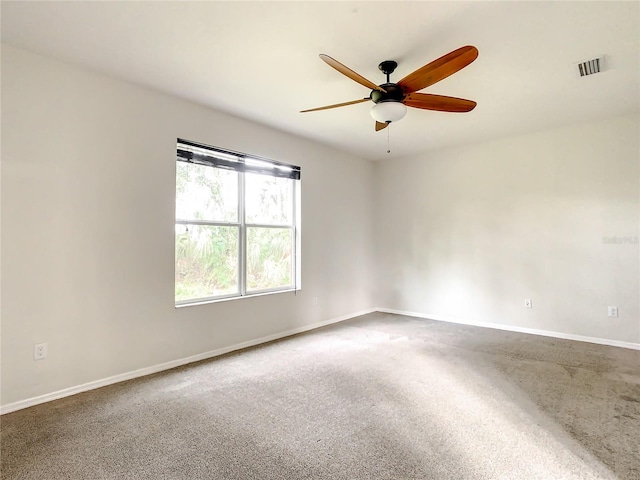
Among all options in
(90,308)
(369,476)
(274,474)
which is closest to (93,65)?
(90,308)

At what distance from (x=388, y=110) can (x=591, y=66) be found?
5.81 ft

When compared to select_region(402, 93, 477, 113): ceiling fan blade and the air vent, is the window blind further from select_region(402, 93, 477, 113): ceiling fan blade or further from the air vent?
the air vent

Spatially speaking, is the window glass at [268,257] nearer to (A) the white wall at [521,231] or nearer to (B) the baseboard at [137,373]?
(B) the baseboard at [137,373]

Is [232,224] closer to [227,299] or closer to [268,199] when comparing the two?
[268,199]

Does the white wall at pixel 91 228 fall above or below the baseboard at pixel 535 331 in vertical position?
above

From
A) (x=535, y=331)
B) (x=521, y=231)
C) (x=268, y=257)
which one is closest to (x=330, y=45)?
(x=268, y=257)

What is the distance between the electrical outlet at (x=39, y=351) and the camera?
2.48 m

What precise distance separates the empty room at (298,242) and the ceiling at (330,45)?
2cm

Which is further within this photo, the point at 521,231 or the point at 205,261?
the point at 521,231

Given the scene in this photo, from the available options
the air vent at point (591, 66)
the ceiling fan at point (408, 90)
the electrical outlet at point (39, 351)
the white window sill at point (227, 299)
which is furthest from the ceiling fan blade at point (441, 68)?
the electrical outlet at point (39, 351)

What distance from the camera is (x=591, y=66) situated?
269cm

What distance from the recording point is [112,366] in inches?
112

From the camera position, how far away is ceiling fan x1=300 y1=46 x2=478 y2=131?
2008 millimetres

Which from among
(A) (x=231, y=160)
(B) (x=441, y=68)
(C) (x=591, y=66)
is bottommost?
(A) (x=231, y=160)
